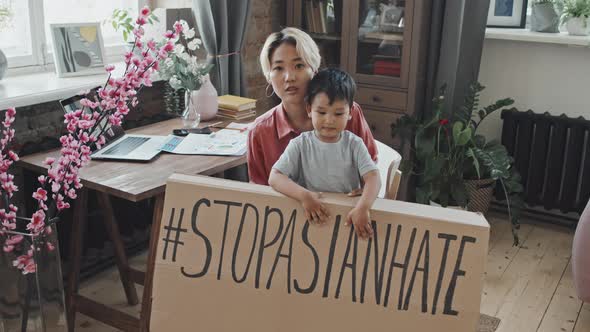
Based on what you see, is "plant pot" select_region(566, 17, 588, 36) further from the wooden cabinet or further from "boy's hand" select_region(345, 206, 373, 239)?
"boy's hand" select_region(345, 206, 373, 239)

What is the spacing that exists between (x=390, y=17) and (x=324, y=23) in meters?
0.38

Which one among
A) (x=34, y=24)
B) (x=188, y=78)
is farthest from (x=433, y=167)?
(x=34, y=24)

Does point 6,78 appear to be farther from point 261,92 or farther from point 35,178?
point 261,92

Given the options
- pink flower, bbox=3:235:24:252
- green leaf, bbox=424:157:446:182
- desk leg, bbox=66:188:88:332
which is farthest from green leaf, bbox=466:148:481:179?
pink flower, bbox=3:235:24:252

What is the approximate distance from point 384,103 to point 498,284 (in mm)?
1102

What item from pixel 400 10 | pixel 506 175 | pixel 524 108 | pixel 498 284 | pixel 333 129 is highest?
pixel 400 10

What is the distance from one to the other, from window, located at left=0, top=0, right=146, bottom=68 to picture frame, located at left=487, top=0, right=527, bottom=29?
2104 millimetres


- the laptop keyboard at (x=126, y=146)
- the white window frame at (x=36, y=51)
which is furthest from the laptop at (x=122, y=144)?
the white window frame at (x=36, y=51)

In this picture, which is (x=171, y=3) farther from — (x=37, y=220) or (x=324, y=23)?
(x=37, y=220)

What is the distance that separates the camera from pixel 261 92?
3.62m

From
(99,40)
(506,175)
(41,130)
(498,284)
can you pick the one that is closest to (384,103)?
(506,175)

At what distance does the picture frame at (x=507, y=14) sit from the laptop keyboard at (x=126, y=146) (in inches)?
84.1

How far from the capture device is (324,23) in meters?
3.56

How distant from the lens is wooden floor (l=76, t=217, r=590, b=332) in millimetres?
2566
